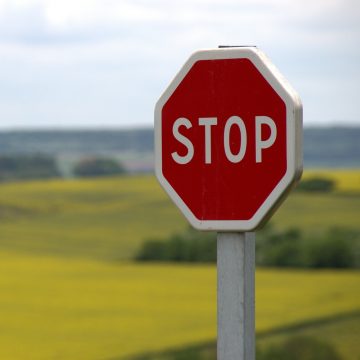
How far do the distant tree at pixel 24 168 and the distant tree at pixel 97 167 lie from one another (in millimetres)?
1504

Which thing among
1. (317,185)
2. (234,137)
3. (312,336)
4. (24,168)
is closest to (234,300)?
(234,137)

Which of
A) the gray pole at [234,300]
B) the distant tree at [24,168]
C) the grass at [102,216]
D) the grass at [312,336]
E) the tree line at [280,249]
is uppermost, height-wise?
the gray pole at [234,300]

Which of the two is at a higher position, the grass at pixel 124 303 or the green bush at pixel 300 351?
the green bush at pixel 300 351

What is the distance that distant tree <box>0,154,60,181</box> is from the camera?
29.1 meters

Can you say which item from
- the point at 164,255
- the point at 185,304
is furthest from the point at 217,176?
the point at 164,255

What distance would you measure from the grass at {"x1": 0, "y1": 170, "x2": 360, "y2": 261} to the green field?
0.02 m

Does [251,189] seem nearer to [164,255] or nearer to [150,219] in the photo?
[164,255]

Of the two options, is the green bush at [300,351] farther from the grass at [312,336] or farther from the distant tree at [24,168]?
the distant tree at [24,168]

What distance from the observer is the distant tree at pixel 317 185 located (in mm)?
27281

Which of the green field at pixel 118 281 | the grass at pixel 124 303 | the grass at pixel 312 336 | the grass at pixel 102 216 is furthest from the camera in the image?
the grass at pixel 102 216

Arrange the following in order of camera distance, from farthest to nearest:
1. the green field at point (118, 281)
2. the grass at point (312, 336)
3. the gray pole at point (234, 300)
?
the green field at point (118, 281) → the grass at point (312, 336) → the gray pole at point (234, 300)

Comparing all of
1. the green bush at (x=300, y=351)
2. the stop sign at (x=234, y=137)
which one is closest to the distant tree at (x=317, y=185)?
the green bush at (x=300, y=351)

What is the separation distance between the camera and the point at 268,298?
1756cm

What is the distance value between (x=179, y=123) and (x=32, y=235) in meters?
22.2
